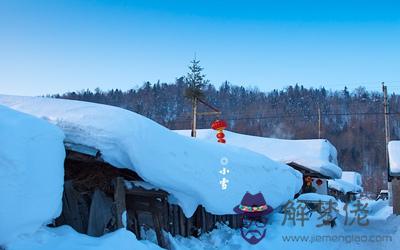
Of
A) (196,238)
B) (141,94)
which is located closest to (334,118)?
(141,94)

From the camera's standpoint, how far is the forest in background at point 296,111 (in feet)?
269

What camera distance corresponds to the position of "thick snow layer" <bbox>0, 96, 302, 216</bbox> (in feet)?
22.6

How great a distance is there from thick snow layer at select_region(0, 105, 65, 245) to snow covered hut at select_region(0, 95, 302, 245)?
1.07m

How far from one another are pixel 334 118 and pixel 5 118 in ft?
347

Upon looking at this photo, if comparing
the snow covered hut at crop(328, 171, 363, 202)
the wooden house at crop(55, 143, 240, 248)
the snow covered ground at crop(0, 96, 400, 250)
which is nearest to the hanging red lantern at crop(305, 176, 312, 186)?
the snow covered ground at crop(0, 96, 400, 250)

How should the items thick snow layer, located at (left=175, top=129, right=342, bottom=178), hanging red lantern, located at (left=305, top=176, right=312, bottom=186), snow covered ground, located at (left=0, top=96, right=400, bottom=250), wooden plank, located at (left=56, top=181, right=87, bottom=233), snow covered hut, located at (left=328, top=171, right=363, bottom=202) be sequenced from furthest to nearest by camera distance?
snow covered hut, located at (left=328, top=171, right=363, bottom=202) < thick snow layer, located at (left=175, top=129, right=342, bottom=178) < hanging red lantern, located at (left=305, top=176, right=312, bottom=186) < wooden plank, located at (left=56, top=181, right=87, bottom=233) < snow covered ground, located at (left=0, top=96, right=400, bottom=250)

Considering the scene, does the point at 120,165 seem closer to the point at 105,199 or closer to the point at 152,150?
the point at 152,150

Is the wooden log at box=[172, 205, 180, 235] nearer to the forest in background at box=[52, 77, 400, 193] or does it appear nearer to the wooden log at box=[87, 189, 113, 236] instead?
the wooden log at box=[87, 189, 113, 236]

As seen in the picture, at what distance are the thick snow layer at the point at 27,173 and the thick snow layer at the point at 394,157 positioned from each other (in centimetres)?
1429

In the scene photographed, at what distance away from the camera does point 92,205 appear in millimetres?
7469

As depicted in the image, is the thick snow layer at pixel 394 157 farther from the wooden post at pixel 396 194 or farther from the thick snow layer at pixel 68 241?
the thick snow layer at pixel 68 241

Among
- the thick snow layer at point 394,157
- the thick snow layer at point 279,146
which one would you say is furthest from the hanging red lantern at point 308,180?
the thick snow layer at point 394,157

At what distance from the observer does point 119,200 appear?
769cm

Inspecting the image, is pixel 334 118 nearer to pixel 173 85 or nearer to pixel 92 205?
pixel 173 85
